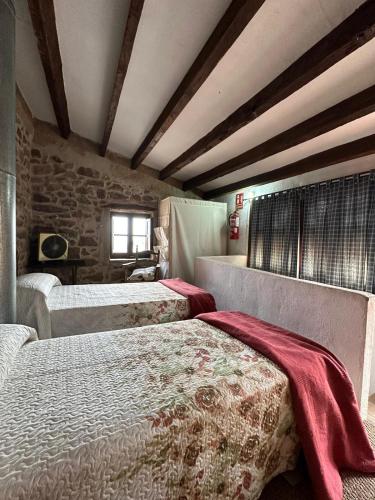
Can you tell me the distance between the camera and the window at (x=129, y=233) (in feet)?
14.2

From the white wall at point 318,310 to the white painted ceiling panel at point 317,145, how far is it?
4.78ft

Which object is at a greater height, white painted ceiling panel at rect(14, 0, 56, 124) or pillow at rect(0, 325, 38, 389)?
white painted ceiling panel at rect(14, 0, 56, 124)

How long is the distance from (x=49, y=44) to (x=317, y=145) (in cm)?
260

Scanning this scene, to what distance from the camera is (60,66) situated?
2.12m

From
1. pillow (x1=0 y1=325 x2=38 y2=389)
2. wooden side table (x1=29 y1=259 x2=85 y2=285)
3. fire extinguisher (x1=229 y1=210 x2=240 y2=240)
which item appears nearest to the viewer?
pillow (x1=0 y1=325 x2=38 y2=389)

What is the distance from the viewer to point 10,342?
3.74ft

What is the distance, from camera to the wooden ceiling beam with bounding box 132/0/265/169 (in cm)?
126

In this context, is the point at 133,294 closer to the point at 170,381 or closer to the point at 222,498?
the point at 170,381

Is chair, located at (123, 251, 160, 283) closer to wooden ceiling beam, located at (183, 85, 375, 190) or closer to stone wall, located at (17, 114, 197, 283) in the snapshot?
stone wall, located at (17, 114, 197, 283)

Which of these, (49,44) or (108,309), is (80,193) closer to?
(49,44)

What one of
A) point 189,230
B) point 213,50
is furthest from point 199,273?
Answer: point 213,50

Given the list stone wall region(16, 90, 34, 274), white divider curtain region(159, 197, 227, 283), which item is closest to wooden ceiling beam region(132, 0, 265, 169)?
white divider curtain region(159, 197, 227, 283)

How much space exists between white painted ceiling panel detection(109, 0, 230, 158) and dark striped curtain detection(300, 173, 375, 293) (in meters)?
1.97

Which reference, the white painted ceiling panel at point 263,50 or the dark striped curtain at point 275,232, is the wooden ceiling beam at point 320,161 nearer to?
the dark striped curtain at point 275,232
